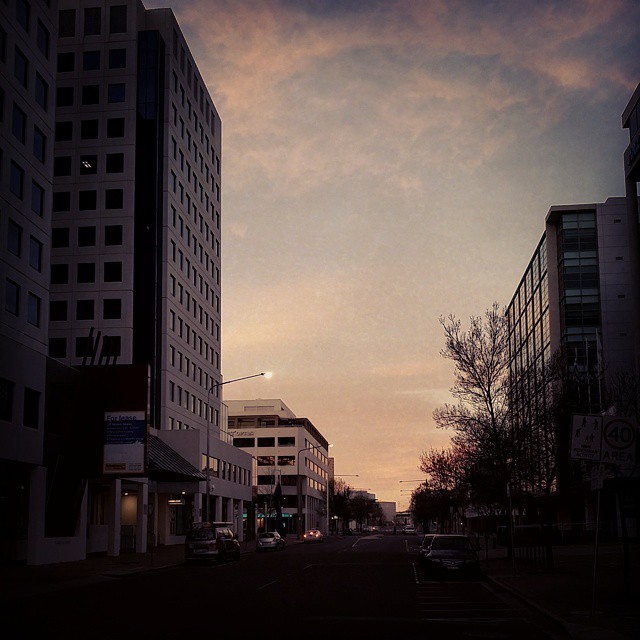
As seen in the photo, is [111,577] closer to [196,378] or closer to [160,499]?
[160,499]

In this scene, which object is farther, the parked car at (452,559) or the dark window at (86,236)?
the dark window at (86,236)

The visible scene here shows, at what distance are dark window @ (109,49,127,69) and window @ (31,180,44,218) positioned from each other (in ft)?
112

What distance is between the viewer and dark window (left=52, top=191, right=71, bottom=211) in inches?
2741

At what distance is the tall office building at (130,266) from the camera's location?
4131cm

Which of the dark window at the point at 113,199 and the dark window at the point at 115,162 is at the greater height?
the dark window at the point at 115,162

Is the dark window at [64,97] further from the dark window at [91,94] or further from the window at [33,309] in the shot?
the window at [33,309]

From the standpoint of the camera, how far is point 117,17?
73625mm

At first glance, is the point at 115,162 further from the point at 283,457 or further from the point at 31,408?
the point at 283,457

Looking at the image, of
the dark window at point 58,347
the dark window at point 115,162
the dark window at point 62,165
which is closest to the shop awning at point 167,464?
the dark window at point 58,347

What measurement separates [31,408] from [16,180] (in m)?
10.1

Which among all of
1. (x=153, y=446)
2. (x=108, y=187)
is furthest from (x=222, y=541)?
(x=108, y=187)

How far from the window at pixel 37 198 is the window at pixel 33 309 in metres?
4.05

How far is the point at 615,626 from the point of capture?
1366 cm

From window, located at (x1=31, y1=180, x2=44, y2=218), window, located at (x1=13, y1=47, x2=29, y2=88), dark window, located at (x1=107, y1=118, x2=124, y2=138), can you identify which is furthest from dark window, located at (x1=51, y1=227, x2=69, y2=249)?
window, located at (x1=13, y1=47, x2=29, y2=88)
